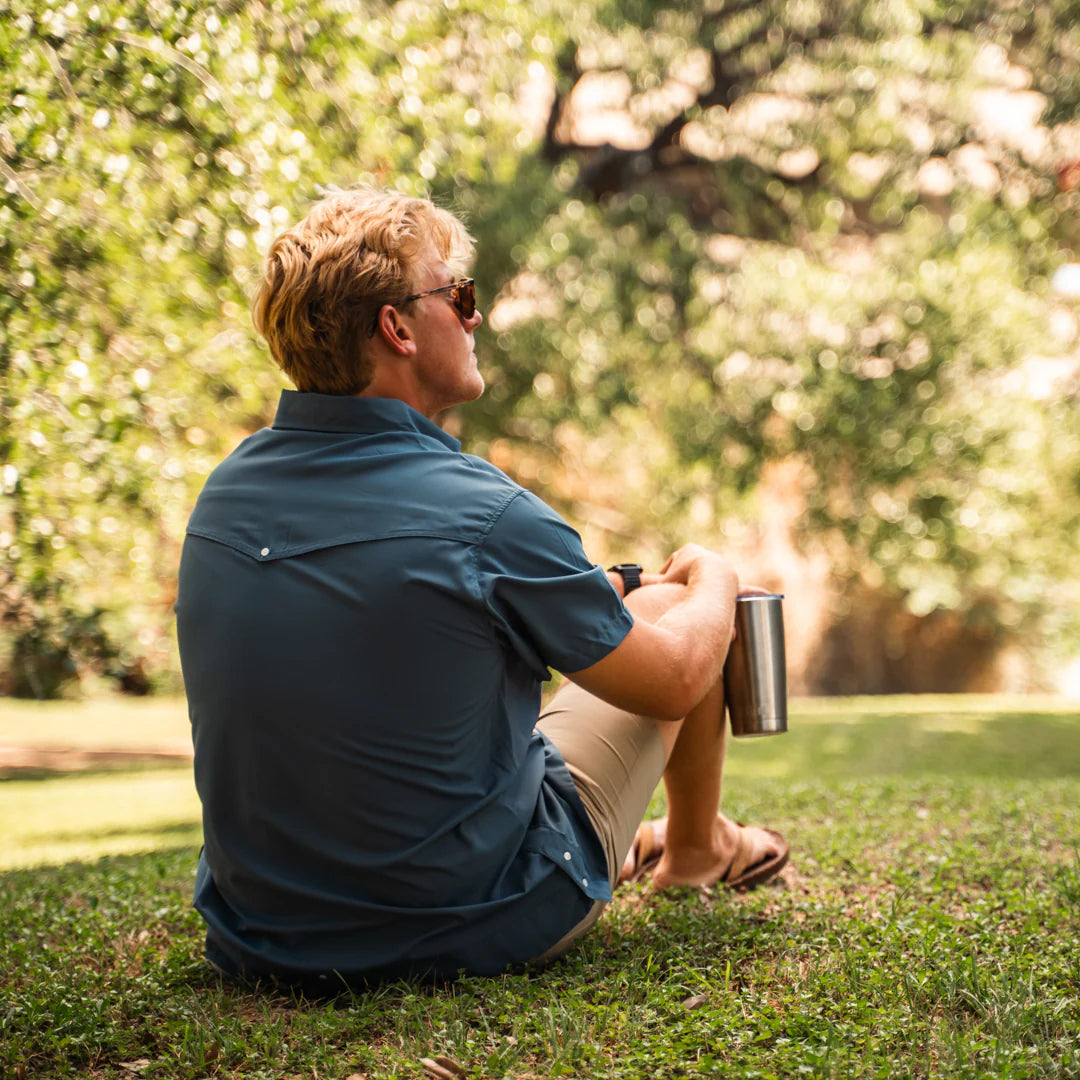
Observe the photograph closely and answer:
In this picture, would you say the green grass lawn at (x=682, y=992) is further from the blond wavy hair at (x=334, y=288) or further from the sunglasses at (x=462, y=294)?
the sunglasses at (x=462, y=294)

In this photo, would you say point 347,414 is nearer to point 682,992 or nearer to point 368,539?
point 368,539

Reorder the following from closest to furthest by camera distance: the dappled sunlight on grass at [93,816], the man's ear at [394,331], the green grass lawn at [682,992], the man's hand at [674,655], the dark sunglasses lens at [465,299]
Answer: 1. the green grass lawn at [682,992]
2. the man's hand at [674,655]
3. the man's ear at [394,331]
4. the dark sunglasses lens at [465,299]
5. the dappled sunlight on grass at [93,816]

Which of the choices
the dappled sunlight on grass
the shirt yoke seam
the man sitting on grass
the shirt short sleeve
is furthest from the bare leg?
the dappled sunlight on grass

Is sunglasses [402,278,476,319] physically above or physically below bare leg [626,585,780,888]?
above

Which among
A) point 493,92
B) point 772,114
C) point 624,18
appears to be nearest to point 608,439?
point 772,114

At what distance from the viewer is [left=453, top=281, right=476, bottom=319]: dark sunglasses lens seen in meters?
2.36

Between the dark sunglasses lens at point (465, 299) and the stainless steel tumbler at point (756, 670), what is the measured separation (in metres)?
0.99

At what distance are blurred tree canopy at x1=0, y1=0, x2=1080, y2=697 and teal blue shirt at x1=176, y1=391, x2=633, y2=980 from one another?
296cm

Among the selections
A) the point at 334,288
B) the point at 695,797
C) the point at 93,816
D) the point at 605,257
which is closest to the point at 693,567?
the point at 695,797

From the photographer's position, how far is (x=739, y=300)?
11.3 m

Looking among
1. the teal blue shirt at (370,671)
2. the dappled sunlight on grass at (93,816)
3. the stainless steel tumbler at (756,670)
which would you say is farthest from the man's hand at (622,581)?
the dappled sunlight on grass at (93,816)

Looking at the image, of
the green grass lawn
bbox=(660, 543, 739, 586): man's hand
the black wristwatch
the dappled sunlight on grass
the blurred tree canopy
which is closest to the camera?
the green grass lawn

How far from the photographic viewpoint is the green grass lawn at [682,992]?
198 centimetres

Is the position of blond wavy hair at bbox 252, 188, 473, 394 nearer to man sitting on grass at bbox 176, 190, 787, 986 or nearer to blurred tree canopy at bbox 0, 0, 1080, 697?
man sitting on grass at bbox 176, 190, 787, 986
